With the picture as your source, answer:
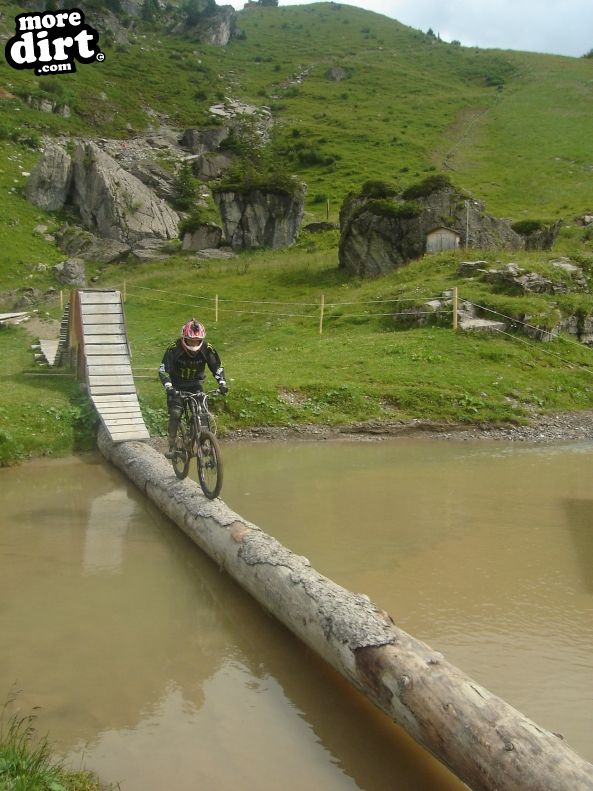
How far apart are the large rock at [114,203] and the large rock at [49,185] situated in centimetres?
64

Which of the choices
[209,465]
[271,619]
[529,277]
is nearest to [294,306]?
[529,277]

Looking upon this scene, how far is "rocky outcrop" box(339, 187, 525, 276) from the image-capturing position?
28.9 m

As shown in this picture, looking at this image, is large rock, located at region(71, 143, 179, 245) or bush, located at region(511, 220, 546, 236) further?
large rock, located at region(71, 143, 179, 245)

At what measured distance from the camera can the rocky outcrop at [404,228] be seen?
28922mm

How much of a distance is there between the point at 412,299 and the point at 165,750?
19.6 meters

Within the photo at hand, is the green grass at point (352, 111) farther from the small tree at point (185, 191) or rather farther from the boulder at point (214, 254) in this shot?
the small tree at point (185, 191)

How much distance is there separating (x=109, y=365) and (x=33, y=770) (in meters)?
11.7

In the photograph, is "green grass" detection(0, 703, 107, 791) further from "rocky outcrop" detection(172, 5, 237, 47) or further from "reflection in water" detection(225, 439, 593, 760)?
"rocky outcrop" detection(172, 5, 237, 47)

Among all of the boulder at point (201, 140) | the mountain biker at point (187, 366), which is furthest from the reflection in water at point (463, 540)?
the boulder at point (201, 140)

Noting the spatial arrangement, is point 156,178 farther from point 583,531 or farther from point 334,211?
point 583,531

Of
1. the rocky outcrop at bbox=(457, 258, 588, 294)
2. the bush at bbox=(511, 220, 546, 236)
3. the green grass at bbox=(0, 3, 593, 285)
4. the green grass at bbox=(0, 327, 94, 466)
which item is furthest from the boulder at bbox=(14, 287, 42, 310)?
the bush at bbox=(511, 220, 546, 236)

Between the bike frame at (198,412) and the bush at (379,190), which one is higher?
the bush at (379,190)

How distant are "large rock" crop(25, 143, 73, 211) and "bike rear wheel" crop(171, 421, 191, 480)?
37.5m

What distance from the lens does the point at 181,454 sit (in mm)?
9852
